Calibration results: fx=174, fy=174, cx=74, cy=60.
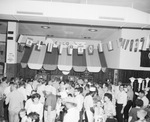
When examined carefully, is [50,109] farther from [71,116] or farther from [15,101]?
[71,116]

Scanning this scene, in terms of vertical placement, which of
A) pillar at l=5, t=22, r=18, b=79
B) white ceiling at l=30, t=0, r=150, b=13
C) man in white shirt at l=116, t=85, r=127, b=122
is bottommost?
man in white shirt at l=116, t=85, r=127, b=122

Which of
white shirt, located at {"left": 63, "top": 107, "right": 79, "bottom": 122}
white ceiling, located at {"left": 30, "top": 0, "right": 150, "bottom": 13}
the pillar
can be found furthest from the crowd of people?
white ceiling, located at {"left": 30, "top": 0, "right": 150, "bottom": 13}

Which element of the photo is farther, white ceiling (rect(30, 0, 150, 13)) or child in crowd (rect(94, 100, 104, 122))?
white ceiling (rect(30, 0, 150, 13))

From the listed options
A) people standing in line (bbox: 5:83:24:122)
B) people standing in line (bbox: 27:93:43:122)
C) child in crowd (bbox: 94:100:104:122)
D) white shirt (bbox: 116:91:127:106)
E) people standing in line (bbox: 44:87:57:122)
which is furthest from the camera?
white shirt (bbox: 116:91:127:106)

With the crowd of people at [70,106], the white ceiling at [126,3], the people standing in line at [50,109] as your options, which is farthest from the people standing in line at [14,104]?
the white ceiling at [126,3]

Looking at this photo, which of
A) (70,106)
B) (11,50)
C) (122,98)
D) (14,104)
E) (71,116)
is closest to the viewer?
(71,116)

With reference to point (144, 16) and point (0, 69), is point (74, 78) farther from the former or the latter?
point (144, 16)

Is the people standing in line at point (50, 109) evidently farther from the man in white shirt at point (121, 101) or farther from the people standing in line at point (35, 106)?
the man in white shirt at point (121, 101)

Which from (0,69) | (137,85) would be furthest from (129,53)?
(0,69)

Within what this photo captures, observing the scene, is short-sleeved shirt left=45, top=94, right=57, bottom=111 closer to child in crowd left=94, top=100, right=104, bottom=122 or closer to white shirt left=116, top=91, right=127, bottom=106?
child in crowd left=94, top=100, right=104, bottom=122

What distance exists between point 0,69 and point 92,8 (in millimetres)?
7428

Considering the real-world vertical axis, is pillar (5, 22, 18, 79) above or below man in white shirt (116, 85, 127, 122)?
above

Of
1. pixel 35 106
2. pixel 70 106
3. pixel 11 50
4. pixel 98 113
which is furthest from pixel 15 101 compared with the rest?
pixel 11 50

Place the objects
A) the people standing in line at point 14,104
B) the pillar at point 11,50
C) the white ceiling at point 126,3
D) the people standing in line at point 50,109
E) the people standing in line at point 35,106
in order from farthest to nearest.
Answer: the pillar at point 11,50, the white ceiling at point 126,3, the people standing in line at point 50,109, the people standing in line at point 14,104, the people standing in line at point 35,106
